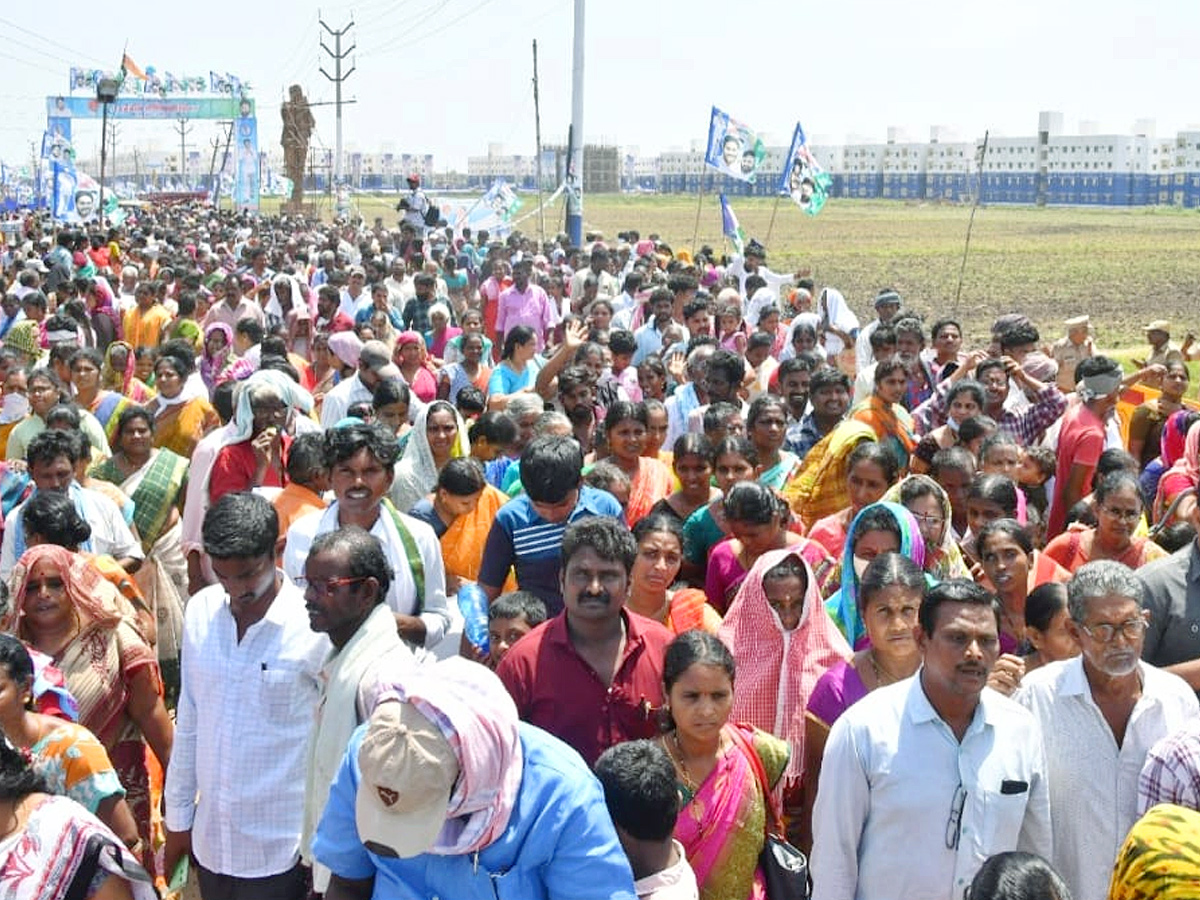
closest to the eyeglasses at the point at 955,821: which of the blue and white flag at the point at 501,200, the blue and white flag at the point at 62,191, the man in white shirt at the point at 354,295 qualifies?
the man in white shirt at the point at 354,295

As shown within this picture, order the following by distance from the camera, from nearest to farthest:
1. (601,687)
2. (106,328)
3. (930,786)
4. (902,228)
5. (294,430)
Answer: (930,786)
(601,687)
(294,430)
(106,328)
(902,228)

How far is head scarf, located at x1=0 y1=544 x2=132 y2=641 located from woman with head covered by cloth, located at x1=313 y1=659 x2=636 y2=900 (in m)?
1.77

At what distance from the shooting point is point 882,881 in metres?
3.45

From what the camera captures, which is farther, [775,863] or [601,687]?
[601,687]

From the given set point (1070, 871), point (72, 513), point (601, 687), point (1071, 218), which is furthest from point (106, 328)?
point (1071, 218)

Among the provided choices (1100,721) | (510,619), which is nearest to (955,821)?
(1100,721)

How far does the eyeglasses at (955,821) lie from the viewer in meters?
3.40

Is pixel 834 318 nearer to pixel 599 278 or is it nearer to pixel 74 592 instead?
pixel 599 278

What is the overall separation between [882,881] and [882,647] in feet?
2.72

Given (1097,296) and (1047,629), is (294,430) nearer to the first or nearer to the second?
(1047,629)

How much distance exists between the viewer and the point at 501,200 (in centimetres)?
2358

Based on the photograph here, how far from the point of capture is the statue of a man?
169ft

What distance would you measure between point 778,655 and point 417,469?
279cm

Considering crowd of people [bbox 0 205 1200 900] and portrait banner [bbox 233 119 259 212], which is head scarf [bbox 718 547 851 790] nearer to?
crowd of people [bbox 0 205 1200 900]
